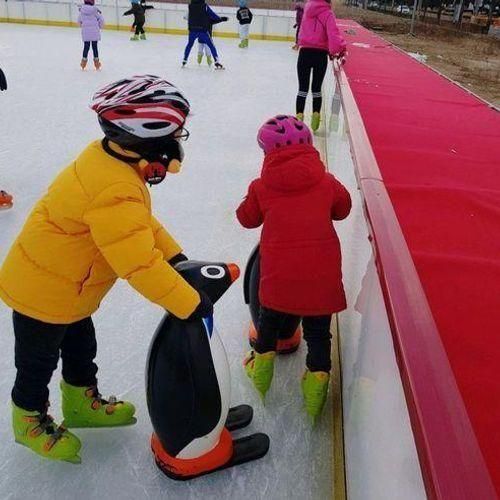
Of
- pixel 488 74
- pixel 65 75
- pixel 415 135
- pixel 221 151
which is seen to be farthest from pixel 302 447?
pixel 488 74

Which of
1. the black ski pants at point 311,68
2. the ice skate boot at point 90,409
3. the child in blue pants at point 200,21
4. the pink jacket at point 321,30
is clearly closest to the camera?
the ice skate boot at point 90,409

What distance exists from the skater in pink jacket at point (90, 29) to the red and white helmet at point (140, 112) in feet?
22.2

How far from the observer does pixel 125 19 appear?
12562mm

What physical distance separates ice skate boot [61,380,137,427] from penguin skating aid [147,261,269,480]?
0.16m

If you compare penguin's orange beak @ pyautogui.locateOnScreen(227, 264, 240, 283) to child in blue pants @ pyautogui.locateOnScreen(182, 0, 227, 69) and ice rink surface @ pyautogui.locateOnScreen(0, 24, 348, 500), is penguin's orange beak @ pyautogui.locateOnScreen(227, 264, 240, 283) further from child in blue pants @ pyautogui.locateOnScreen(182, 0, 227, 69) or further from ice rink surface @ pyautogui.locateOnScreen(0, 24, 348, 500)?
child in blue pants @ pyautogui.locateOnScreen(182, 0, 227, 69)

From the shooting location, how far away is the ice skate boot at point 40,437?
4.08 ft

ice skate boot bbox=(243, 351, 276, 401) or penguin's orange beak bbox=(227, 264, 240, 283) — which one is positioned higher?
penguin's orange beak bbox=(227, 264, 240, 283)

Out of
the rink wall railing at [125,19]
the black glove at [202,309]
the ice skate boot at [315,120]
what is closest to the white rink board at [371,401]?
the black glove at [202,309]

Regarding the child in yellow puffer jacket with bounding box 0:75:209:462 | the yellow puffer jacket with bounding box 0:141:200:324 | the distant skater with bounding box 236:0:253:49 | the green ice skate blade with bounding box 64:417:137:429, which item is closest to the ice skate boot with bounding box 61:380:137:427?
the green ice skate blade with bounding box 64:417:137:429

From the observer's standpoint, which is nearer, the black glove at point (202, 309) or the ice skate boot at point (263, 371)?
the black glove at point (202, 309)

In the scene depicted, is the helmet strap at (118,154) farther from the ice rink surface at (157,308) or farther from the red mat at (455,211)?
the ice rink surface at (157,308)

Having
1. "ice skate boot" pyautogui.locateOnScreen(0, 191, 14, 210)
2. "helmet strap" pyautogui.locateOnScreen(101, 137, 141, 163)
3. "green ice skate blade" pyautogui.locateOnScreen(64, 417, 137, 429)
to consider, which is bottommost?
"ice skate boot" pyautogui.locateOnScreen(0, 191, 14, 210)

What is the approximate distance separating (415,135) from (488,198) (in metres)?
0.71

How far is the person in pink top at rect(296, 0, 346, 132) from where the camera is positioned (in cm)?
391
